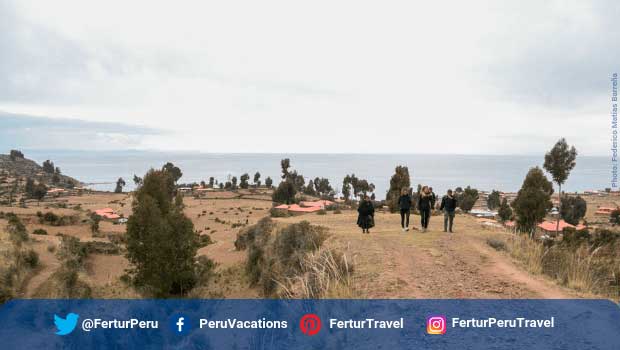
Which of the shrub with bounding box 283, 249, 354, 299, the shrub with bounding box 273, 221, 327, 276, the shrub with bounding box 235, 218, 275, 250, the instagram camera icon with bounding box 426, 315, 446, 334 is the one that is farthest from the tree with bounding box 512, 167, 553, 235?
the instagram camera icon with bounding box 426, 315, 446, 334

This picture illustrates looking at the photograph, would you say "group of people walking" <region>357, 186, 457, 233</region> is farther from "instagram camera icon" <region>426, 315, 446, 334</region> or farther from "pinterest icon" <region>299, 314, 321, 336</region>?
"pinterest icon" <region>299, 314, 321, 336</region>

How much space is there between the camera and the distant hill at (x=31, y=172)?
13294 cm

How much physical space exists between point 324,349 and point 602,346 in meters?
5.27

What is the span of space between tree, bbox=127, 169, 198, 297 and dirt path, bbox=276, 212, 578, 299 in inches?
393

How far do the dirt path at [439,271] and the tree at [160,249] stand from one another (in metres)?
9.97

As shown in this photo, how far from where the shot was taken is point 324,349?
24.5ft

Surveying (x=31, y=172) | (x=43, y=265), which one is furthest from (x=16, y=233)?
(x=31, y=172)

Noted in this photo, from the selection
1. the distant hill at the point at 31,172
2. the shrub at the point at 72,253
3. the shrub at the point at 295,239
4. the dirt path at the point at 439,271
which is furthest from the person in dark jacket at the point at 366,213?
the distant hill at the point at 31,172

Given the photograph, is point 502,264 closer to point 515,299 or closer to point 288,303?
point 515,299

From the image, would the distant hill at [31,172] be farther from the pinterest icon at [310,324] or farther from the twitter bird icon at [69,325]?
the pinterest icon at [310,324]

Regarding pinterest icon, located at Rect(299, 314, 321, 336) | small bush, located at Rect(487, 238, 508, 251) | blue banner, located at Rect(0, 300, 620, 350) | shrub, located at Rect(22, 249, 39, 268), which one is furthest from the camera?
shrub, located at Rect(22, 249, 39, 268)

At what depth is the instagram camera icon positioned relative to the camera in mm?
7502

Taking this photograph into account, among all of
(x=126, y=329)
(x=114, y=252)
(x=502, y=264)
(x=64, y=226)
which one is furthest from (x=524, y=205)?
(x=64, y=226)

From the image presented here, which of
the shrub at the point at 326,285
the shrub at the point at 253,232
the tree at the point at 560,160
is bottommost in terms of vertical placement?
the shrub at the point at 253,232
